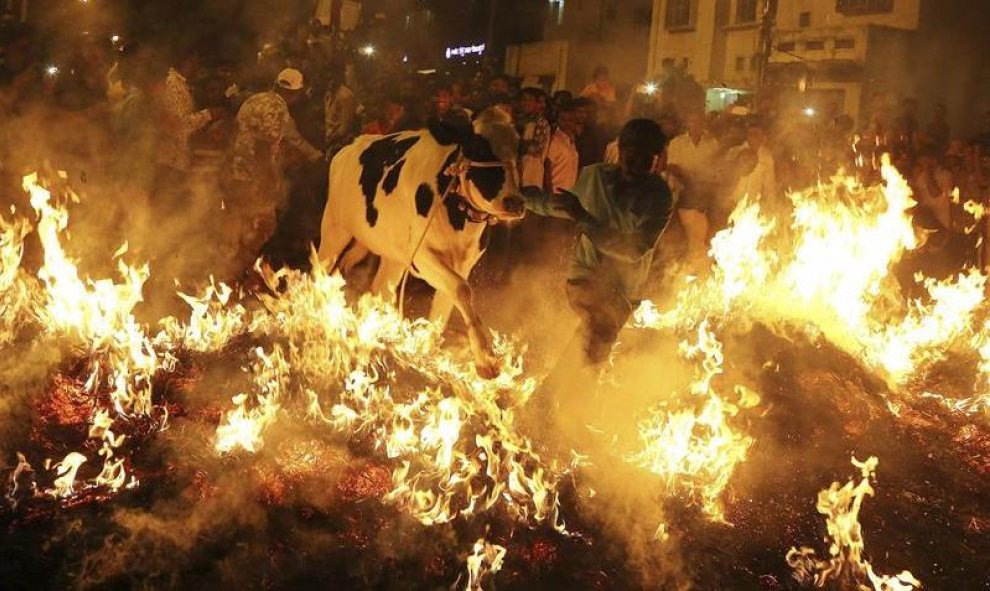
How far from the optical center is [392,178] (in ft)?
24.4

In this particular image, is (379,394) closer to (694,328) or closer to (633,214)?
(633,214)

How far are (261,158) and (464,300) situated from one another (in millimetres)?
3481

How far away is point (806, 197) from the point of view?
33.3 ft

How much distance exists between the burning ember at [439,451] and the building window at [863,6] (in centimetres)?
1979

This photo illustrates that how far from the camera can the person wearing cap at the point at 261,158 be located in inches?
350

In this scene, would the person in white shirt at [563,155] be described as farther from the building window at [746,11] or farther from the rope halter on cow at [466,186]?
the building window at [746,11]

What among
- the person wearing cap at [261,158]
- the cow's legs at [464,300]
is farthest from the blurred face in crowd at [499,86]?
the cow's legs at [464,300]

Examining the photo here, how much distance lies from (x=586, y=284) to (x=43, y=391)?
11.0ft

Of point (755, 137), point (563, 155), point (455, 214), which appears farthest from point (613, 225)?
point (755, 137)

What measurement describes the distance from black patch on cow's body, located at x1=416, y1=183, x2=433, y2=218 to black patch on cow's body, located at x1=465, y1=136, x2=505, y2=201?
560 millimetres

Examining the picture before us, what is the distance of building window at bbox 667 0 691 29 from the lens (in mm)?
32375

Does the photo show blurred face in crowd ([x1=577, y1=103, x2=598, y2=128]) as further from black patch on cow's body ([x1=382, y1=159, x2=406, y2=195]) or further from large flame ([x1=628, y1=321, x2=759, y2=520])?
large flame ([x1=628, y1=321, x2=759, y2=520])

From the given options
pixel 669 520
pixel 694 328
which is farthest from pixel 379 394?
pixel 694 328

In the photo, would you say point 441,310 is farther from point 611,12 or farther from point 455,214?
point 611,12
